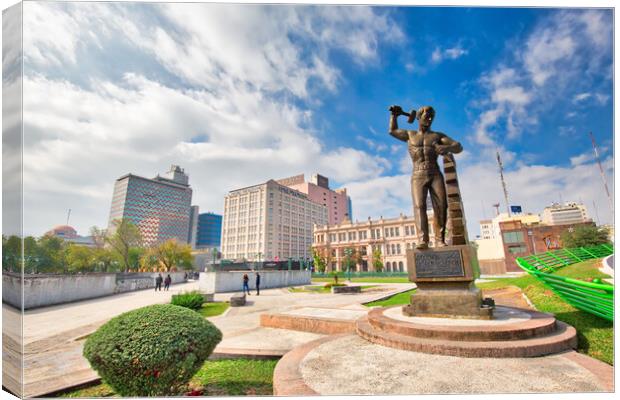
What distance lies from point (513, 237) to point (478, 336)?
151ft

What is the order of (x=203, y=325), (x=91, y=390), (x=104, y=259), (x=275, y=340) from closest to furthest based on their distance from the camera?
(x=203, y=325), (x=91, y=390), (x=275, y=340), (x=104, y=259)

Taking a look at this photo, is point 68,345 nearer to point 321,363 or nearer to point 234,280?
point 321,363

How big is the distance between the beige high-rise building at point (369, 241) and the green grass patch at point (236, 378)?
59.8m

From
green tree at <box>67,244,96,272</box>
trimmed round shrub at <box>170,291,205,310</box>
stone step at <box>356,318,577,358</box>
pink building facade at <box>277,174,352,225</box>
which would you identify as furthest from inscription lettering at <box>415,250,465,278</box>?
pink building facade at <box>277,174,352,225</box>

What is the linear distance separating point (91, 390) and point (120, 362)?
2.16 metres

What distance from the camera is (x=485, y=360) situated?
11.5ft

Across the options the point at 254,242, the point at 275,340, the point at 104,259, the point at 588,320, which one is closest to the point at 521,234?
the point at 588,320

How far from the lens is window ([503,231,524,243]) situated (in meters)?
40.8

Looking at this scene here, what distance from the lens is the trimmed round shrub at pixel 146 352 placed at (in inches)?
114

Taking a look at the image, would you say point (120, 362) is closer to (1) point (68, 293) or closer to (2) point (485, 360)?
(2) point (485, 360)

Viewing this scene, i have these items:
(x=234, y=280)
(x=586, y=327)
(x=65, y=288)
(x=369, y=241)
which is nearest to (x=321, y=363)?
(x=586, y=327)

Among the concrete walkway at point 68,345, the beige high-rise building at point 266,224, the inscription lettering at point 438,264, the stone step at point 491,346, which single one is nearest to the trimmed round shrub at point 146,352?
the concrete walkway at point 68,345

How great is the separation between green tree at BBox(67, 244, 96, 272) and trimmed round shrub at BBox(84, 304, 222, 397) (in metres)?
52.1

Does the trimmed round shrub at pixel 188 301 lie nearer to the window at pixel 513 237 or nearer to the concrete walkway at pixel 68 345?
the concrete walkway at pixel 68 345
